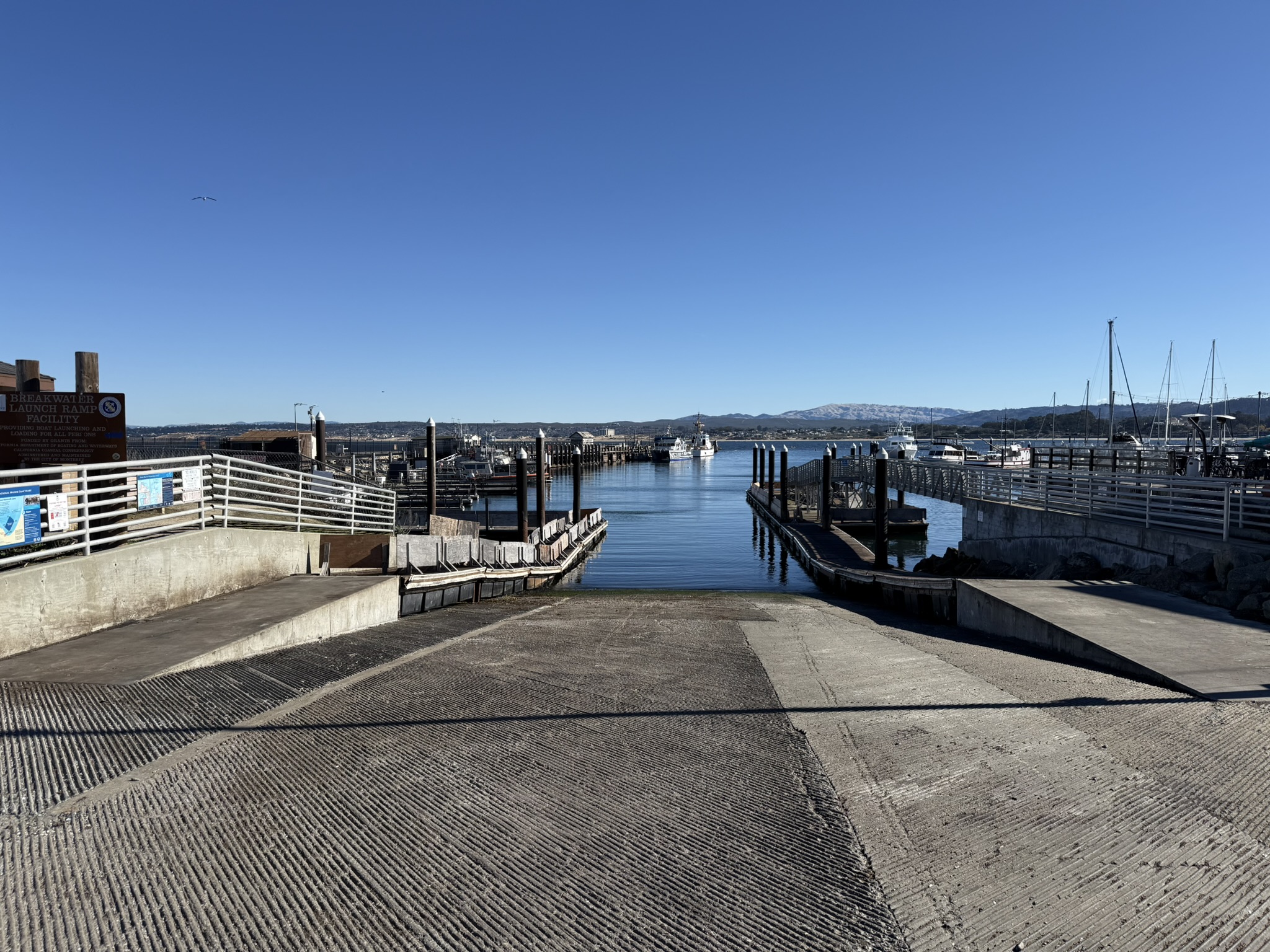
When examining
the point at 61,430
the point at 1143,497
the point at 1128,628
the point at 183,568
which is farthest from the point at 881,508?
the point at 61,430

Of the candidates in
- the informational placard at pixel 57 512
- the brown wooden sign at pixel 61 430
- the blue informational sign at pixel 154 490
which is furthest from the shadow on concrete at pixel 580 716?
the brown wooden sign at pixel 61 430

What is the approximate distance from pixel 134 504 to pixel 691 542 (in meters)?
33.2

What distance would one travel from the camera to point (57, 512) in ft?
25.7

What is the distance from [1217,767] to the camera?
4.88 metres

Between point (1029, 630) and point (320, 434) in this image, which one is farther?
point (320, 434)

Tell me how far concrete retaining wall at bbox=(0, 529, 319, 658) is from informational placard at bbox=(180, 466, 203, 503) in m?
0.60

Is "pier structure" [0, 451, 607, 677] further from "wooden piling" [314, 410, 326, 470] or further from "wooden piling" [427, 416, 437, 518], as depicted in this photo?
"wooden piling" [427, 416, 437, 518]

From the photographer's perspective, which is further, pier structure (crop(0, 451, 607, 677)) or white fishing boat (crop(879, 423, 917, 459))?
white fishing boat (crop(879, 423, 917, 459))

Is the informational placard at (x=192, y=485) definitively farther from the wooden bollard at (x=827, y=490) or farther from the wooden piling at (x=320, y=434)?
the wooden bollard at (x=827, y=490)

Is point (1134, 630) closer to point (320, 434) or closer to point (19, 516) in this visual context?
point (19, 516)

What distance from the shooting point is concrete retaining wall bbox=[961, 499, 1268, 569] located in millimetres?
13844

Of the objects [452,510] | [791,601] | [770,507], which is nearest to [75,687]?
[791,601]

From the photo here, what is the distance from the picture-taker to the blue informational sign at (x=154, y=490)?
941 centimetres

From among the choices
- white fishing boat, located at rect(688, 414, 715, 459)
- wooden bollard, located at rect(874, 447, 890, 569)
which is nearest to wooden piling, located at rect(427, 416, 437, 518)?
wooden bollard, located at rect(874, 447, 890, 569)
